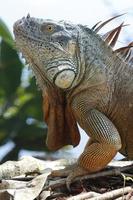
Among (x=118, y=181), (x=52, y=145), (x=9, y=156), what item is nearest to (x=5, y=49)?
(x=9, y=156)

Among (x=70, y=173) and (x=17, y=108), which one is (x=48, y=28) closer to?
(x=70, y=173)

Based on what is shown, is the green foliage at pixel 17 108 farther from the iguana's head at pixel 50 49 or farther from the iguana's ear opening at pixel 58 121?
the iguana's head at pixel 50 49

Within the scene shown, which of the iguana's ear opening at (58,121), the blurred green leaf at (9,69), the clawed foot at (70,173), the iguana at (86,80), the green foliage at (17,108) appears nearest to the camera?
the clawed foot at (70,173)

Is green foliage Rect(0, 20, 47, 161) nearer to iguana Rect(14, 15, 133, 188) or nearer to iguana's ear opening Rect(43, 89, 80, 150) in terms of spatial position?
iguana's ear opening Rect(43, 89, 80, 150)

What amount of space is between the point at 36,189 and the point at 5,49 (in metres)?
4.66

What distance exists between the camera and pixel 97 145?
16.1 ft

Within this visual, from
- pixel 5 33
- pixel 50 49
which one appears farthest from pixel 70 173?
pixel 5 33

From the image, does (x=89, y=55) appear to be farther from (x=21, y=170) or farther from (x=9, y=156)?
(x=9, y=156)

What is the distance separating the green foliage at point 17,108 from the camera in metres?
8.98

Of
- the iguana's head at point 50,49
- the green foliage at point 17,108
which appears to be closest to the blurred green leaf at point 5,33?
the green foliage at point 17,108

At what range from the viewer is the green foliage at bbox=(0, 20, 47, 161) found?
29.5 feet

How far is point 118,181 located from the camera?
4879 millimetres

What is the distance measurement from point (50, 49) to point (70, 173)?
34.1 inches

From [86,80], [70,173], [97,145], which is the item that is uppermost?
[86,80]
